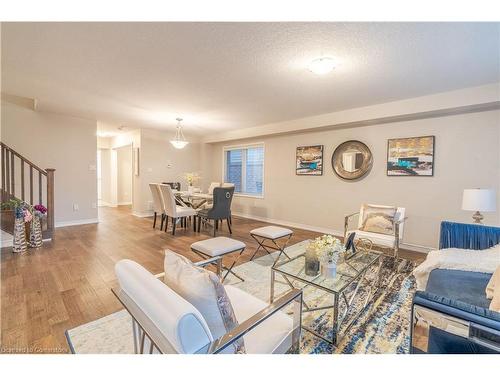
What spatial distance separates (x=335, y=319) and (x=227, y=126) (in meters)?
4.94

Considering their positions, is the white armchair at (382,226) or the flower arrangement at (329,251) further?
the white armchair at (382,226)

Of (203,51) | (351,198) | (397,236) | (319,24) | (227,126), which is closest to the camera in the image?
(319,24)

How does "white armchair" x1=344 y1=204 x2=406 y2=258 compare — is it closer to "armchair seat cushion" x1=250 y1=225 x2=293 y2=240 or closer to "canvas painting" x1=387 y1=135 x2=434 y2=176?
"canvas painting" x1=387 y1=135 x2=434 y2=176

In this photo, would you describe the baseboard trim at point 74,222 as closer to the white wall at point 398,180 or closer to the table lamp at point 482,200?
the white wall at point 398,180

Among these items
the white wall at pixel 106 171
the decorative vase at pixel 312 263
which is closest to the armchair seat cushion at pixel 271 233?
the decorative vase at pixel 312 263

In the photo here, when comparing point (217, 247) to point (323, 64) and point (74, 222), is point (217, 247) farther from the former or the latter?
point (74, 222)

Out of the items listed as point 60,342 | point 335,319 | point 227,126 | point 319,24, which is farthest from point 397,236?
point 227,126

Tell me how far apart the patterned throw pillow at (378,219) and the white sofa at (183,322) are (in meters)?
2.59

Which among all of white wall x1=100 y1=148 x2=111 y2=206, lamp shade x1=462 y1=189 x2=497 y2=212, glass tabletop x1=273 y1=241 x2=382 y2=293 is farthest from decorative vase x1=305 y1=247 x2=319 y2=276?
white wall x1=100 y1=148 x2=111 y2=206

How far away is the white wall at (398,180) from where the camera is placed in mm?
3283

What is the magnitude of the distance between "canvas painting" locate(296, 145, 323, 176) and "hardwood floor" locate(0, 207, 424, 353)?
132 cm

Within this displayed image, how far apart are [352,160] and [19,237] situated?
18.1 ft
